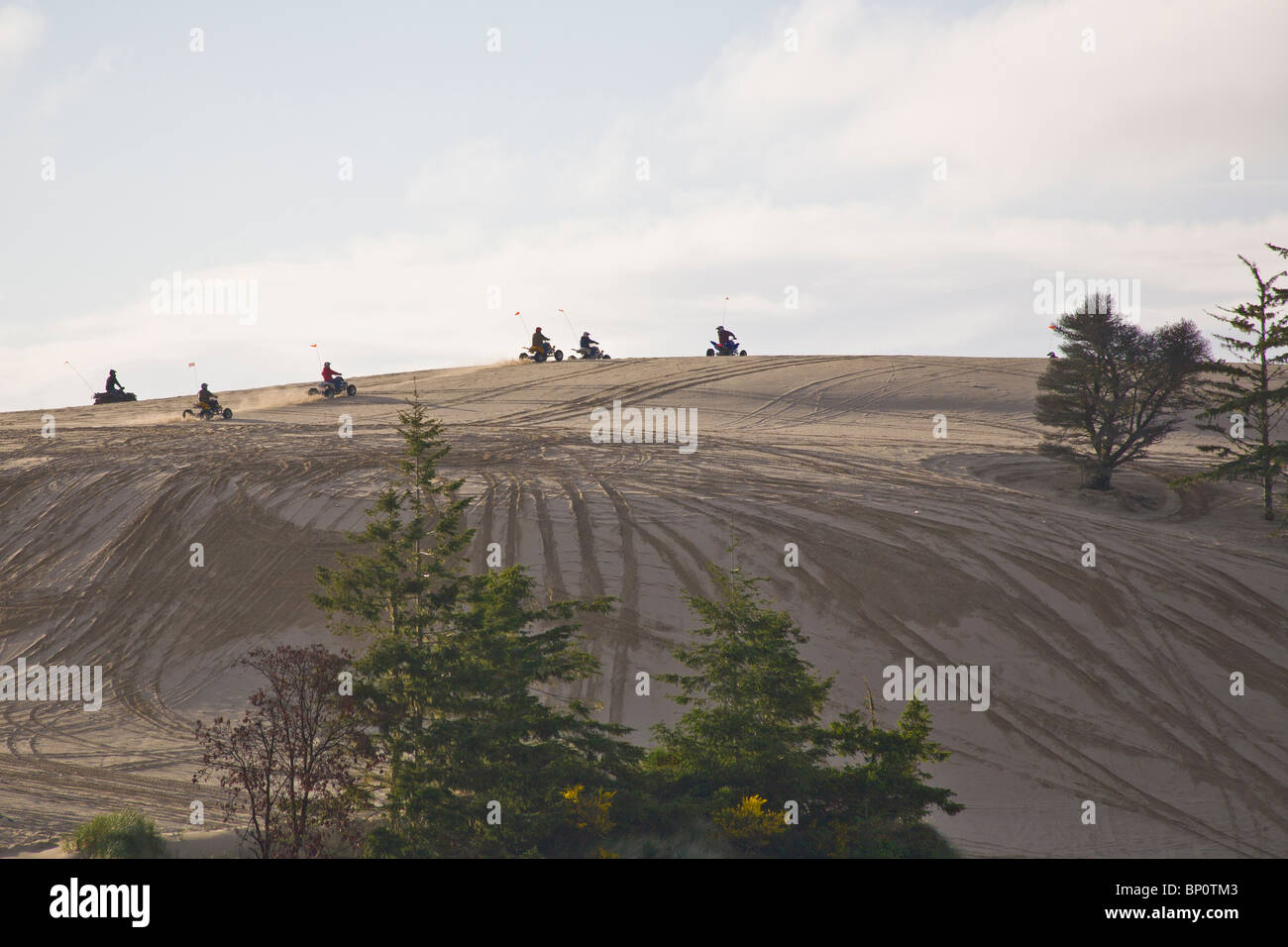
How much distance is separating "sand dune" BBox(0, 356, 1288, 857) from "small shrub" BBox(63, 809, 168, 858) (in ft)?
7.45

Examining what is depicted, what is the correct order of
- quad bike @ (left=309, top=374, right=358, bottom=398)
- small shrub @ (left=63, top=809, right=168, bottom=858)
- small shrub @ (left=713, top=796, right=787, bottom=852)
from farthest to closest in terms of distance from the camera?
quad bike @ (left=309, top=374, right=358, bottom=398)
small shrub @ (left=713, top=796, right=787, bottom=852)
small shrub @ (left=63, top=809, right=168, bottom=858)

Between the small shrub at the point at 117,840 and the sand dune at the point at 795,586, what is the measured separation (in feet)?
7.45

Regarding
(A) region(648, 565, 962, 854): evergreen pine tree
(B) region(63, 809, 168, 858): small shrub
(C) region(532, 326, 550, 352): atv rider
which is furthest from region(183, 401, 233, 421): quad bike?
(A) region(648, 565, 962, 854): evergreen pine tree

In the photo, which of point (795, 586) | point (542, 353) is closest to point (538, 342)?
point (542, 353)

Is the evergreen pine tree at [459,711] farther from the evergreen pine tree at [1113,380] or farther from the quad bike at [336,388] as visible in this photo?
the quad bike at [336,388]

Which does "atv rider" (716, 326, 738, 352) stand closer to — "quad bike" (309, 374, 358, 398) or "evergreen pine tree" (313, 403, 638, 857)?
"quad bike" (309, 374, 358, 398)

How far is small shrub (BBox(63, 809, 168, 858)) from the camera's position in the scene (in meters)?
10.2

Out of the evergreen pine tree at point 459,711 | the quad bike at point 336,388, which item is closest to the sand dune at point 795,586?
the evergreen pine tree at point 459,711

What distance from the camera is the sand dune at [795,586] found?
635 inches

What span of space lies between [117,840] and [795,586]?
14.4m
